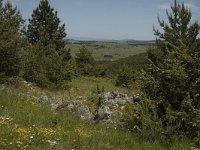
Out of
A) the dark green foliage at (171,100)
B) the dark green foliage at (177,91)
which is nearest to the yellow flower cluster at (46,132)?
the dark green foliage at (171,100)

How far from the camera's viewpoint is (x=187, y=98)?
8602mm

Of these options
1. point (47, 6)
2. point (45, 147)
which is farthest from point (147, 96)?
point (47, 6)

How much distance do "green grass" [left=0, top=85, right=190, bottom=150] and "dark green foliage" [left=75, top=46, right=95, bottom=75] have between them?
33.4 meters

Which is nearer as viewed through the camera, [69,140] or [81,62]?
[69,140]

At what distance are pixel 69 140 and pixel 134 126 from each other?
1.68 m

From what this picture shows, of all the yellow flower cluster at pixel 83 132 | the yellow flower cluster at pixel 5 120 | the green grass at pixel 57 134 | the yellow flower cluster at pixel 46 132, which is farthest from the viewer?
the yellow flower cluster at pixel 5 120

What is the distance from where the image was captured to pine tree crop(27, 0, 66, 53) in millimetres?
35188

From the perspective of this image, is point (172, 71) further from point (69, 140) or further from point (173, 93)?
point (69, 140)

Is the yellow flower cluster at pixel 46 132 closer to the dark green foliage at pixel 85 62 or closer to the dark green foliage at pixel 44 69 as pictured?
the dark green foliage at pixel 44 69

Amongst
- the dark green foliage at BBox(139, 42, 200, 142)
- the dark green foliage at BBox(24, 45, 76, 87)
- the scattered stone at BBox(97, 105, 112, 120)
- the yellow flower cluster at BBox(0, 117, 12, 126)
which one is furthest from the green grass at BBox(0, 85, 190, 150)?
the dark green foliage at BBox(24, 45, 76, 87)

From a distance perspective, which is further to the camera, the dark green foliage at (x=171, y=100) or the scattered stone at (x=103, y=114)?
the scattered stone at (x=103, y=114)

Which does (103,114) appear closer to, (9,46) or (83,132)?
(83,132)

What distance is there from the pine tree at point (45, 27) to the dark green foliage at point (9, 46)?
1355 centimetres

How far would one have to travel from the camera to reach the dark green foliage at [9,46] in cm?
1943
